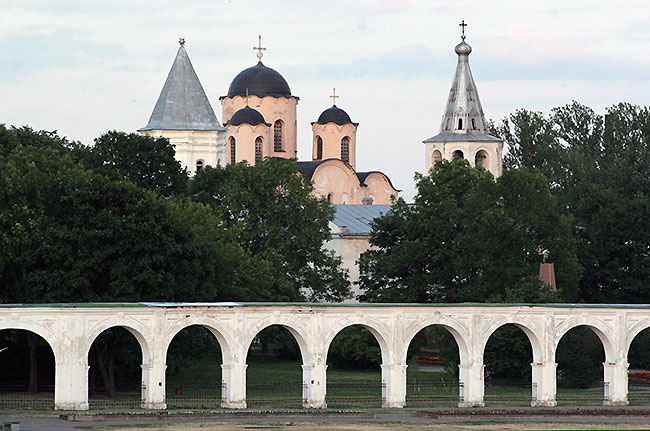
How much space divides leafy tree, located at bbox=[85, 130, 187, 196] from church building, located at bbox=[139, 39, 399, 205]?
1946 cm

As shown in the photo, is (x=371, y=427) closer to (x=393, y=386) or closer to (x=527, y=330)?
(x=393, y=386)

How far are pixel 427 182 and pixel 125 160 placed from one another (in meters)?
14.5

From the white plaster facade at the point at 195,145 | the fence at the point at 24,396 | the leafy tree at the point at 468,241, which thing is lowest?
the fence at the point at 24,396

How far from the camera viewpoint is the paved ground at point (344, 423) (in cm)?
3581

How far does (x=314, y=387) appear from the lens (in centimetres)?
4231

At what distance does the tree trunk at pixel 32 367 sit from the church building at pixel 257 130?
1667 inches

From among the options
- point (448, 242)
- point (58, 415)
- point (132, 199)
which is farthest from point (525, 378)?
point (58, 415)

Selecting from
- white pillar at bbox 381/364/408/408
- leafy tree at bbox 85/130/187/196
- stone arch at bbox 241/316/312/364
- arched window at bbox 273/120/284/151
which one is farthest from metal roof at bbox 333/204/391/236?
stone arch at bbox 241/316/312/364

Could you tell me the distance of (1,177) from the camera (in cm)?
4738

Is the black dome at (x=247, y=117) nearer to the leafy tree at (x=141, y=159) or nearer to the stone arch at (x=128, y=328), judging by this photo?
the leafy tree at (x=141, y=159)

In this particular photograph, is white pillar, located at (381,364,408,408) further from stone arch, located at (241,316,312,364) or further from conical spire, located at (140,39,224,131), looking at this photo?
conical spire, located at (140,39,224,131)

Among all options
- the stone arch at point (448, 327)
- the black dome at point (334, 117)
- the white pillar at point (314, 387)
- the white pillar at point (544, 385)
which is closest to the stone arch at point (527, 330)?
the white pillar at point (544, 385)

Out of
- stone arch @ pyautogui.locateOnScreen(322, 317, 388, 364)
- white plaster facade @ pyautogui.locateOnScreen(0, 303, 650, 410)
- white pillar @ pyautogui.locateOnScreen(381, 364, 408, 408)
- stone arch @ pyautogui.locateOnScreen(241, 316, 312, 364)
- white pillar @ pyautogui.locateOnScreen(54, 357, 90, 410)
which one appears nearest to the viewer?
white pillar @ pyautogui.locateOnScreen(54, 357, 90, 410)

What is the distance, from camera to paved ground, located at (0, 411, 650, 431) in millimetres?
35812
